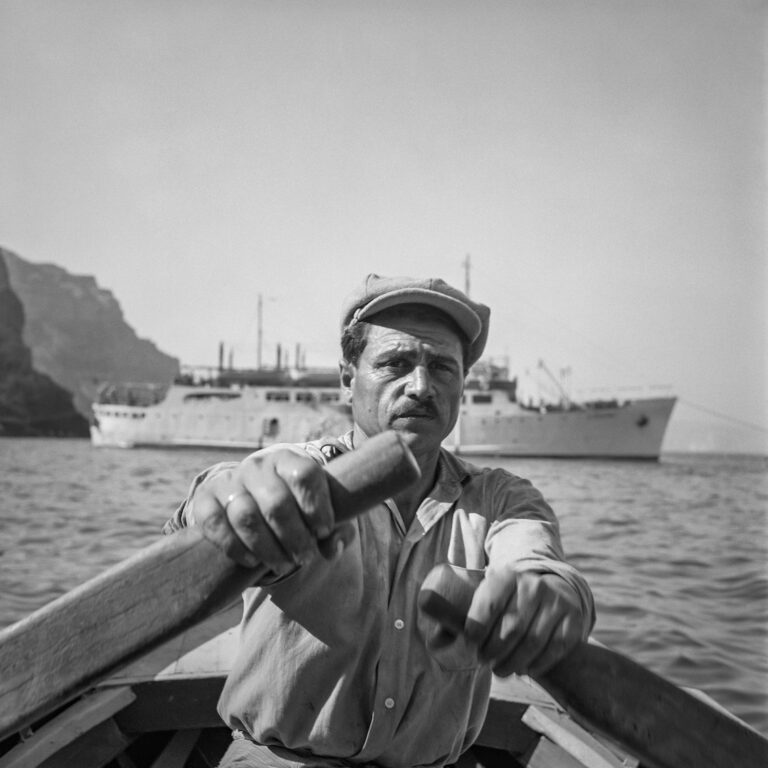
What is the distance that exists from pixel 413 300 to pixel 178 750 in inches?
110

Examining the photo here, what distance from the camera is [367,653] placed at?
1.73m

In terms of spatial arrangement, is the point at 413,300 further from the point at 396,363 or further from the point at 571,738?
the point at 571,738

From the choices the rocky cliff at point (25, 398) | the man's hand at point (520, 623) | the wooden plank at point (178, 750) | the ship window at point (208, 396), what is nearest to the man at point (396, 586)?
the man's hand at point (520, 623)

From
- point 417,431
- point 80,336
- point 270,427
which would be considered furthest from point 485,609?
point 80,336

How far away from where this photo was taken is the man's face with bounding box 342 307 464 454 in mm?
1885

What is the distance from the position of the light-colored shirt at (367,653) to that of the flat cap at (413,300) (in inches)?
21.5

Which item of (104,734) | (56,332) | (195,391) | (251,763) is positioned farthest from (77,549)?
(56,332)

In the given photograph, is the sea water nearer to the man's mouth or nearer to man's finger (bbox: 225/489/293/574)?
the man's mouth

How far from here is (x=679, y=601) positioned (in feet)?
36.2

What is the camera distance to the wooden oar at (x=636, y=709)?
1.15 metres

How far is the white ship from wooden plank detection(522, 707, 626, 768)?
1664 inches

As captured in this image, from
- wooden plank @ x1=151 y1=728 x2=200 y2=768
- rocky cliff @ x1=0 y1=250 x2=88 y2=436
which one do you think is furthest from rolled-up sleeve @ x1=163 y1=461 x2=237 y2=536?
rocky cliff @ x1=0 y1=250 x2=88 y2=436

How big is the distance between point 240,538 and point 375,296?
1.13m

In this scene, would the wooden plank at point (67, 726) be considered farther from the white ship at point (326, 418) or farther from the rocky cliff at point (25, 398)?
the rocky cliff at point (25, 398)
